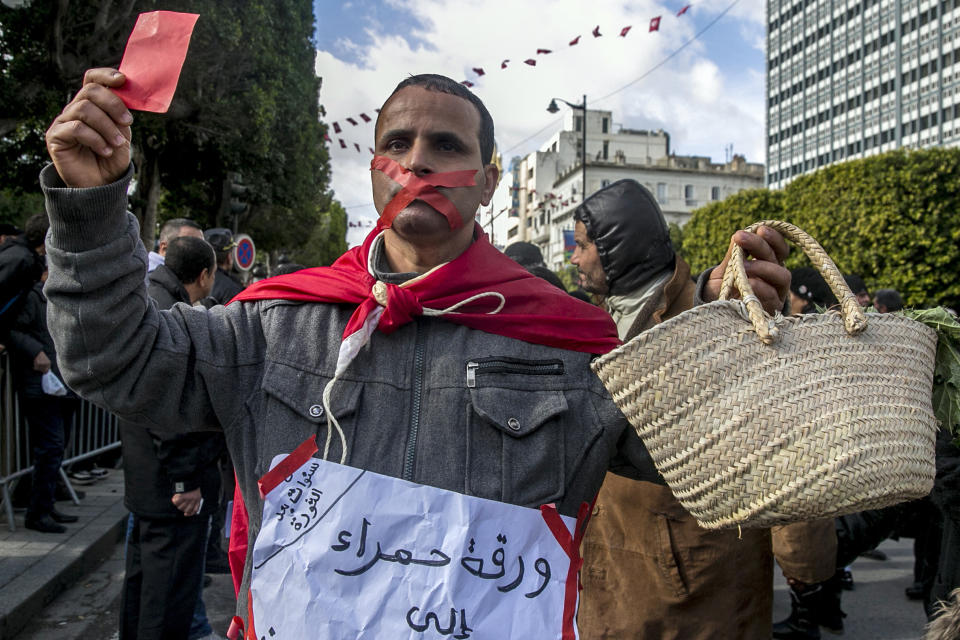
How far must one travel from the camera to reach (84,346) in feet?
4.44

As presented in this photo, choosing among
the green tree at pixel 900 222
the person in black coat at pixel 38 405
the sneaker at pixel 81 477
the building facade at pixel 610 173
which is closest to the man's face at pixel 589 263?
the person in black coat at pixel 38 405

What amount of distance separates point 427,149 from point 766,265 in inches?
31.8

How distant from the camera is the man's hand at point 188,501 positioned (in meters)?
3.53

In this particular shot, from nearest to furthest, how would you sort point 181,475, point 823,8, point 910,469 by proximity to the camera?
point 910,469 → point 181,475 → point 823,8

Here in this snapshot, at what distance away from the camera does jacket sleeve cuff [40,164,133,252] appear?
4.25ft

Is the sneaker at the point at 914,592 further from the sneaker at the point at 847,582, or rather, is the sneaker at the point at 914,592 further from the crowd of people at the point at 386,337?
the crowd of people at the point at 386,337

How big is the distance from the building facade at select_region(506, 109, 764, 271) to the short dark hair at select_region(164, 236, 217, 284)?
2329 inches

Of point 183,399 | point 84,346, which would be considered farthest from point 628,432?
point 84,346

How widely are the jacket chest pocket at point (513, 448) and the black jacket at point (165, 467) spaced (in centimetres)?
241

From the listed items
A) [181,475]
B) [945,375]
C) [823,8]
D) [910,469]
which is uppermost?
[823,8]

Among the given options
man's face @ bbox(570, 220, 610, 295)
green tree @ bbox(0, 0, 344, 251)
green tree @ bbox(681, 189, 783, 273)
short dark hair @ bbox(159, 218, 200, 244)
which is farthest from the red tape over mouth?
green tree @ bbox(681, 189, 783, 273)

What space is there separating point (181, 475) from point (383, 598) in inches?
98.7

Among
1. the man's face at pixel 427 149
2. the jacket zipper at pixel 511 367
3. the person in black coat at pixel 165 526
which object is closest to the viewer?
the jacket zipper at pixel 511 367

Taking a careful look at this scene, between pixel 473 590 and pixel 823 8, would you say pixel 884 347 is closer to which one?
pixel 473 590
